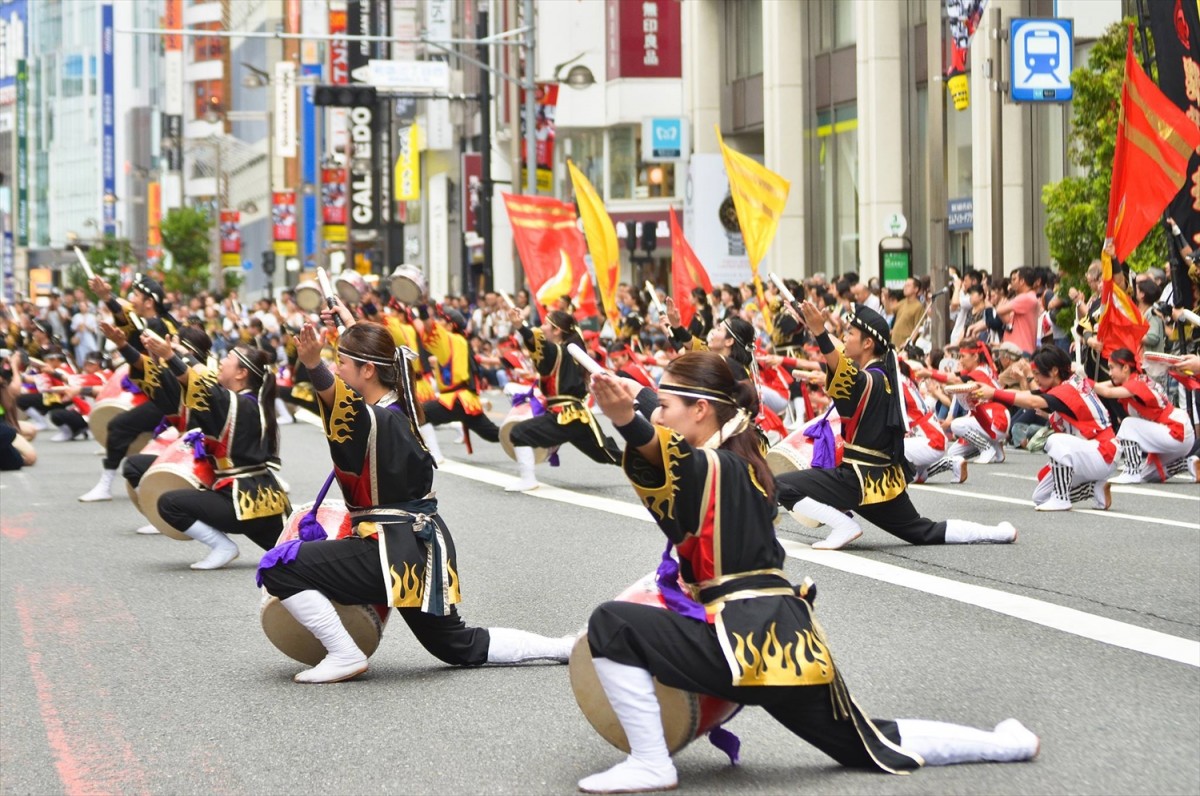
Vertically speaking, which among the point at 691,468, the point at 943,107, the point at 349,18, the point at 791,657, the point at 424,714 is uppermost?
the point at 349,18

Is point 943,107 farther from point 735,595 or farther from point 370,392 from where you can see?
point 735,595

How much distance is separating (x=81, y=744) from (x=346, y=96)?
29.6 m

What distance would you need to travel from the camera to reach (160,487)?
11.2 meters

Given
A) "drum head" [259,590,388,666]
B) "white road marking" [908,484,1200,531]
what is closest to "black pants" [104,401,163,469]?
"white road marking" [908,484,1200,531]

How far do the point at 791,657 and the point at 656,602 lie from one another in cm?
48

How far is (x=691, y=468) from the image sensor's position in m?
5.37

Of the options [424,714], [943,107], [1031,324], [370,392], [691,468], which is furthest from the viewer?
[943,107]

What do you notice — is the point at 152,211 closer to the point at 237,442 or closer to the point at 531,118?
the point at 531,118

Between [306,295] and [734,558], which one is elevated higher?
[306,295]

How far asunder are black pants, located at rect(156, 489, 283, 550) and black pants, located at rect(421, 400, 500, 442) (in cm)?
662

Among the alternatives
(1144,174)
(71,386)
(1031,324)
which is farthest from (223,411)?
(71,386)

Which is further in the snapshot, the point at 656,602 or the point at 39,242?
the point at 39,242

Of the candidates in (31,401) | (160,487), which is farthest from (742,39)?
(160,487)

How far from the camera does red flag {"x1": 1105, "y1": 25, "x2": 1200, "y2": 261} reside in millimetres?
14797
